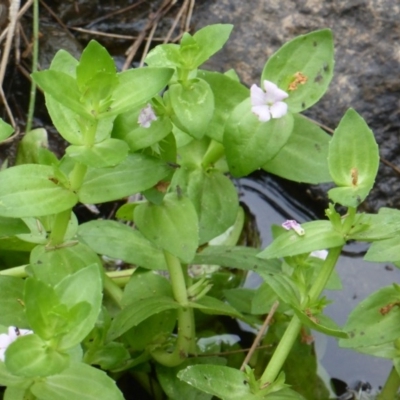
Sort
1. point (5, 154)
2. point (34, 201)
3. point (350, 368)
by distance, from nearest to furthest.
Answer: point (34, 201), point (350, 368), point (5, 154)

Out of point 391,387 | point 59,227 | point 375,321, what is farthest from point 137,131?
point 391,387

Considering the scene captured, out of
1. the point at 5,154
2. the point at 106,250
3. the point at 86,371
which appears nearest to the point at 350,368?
the point at 106,250

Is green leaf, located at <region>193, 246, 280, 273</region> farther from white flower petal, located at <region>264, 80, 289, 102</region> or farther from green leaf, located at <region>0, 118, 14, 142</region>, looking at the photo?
green leaf, located at <region>0, 118, 14, 142</region>

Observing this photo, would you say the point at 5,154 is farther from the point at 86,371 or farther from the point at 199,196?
the point at 86,371

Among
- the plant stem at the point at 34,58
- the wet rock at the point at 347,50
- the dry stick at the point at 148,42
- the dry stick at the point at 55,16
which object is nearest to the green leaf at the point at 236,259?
the wet rock at the point at 347,50

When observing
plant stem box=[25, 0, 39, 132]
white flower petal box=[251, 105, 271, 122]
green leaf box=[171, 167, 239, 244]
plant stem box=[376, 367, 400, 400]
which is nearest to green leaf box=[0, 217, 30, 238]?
green leaf box=[171, 167, 239, 244]
